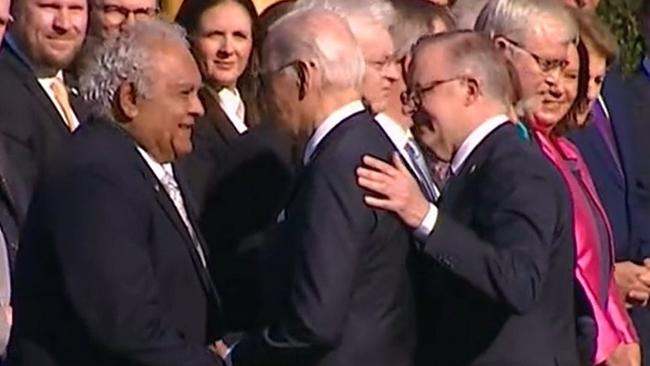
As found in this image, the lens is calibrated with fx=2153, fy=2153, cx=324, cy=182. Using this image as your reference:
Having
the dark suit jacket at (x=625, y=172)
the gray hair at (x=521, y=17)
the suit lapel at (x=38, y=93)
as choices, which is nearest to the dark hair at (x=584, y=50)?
the gray hair at (x=521, y=17)

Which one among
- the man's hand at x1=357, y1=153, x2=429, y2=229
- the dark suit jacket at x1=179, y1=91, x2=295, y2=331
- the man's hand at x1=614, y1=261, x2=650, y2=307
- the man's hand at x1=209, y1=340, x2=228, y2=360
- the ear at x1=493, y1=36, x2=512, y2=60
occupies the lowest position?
the man's hand at x1=614, y1=261, x2=650, y2=307

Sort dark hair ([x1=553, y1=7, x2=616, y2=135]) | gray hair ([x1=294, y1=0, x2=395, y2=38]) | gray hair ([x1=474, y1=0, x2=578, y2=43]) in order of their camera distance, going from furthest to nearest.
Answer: dark hair ([x1=553, y1=7, x2=616, y2=135])
gray hair ([x1=474, y1=0, x2=578, y2=43])
gray hair ([x1=294, y1=0, x2=395, y2=38])

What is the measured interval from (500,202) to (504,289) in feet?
0.80

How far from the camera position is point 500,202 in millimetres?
5637

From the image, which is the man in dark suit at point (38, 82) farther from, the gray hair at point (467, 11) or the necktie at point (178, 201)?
the gray hair at point (467, 11)

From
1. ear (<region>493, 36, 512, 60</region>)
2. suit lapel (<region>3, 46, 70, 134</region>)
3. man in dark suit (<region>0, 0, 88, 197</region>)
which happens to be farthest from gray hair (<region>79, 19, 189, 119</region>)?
ear (<region>493, 36, 512, 60</region>)

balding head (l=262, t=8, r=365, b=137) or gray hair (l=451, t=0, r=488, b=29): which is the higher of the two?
balding head (l=262, t=8, r=365, b=137)

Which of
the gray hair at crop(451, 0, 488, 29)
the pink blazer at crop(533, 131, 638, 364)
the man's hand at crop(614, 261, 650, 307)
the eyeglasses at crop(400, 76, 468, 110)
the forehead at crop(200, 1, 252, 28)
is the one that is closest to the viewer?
the eyeglasses at crop(400, 76, 468, 110)

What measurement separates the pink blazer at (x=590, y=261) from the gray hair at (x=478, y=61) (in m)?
0.74

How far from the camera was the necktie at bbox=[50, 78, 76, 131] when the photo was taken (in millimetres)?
6918

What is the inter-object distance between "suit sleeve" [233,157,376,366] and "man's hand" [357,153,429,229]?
0.12 metres

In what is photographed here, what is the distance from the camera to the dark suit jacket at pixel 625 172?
7922mm

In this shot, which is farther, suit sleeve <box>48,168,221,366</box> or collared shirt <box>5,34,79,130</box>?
collared shirt <box>5,34,79,130</box>

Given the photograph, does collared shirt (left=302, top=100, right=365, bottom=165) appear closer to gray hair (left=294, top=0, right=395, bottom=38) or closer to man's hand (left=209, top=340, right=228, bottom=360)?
gray hair (left=294, top=0, right=395, bottom=38)
